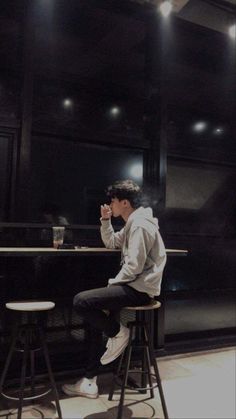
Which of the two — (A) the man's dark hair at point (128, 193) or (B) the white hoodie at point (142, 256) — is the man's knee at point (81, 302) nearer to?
(B) the white hoodie at point (142, 256)

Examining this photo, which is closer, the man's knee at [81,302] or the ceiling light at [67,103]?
the man's knee at [81,302]

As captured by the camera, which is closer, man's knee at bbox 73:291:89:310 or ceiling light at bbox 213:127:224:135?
man's knee at bbox 73:291:89:310

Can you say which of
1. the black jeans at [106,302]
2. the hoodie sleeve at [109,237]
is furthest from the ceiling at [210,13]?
the black jeans at [106,302]

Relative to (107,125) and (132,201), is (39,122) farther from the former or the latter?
(132,201)

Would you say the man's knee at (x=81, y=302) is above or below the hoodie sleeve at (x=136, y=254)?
below

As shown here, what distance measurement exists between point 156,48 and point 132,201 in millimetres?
1858

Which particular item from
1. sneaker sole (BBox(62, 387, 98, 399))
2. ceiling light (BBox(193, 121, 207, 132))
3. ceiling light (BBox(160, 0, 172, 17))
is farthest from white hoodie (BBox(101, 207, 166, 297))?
ceiling light (BBox(160, 0, 172, 17))

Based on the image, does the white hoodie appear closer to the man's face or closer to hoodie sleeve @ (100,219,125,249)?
the man's face

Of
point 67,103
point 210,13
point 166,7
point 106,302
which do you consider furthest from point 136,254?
point 210,13

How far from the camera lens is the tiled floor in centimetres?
224

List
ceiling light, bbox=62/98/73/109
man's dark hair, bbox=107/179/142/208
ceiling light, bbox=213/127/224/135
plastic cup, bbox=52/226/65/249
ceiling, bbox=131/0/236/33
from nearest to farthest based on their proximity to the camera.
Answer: man's dark hair, bbox=107/179/142/208
plastic cup, bbox=52/226/65/249
ceiling light, bbox=62/98/73/109
ceiling, bbox=131/0/236/33
ceiling light, bbox=213/127/224/135

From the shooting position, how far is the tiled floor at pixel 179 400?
7.35ft

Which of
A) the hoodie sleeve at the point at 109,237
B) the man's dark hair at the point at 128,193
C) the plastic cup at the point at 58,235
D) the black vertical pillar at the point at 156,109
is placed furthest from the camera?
the black vertical pillar at the point at 156,109

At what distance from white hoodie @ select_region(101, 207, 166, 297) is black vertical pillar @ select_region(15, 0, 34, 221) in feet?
2.92
